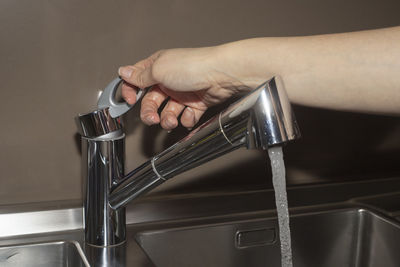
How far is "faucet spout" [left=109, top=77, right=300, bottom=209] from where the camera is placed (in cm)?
53

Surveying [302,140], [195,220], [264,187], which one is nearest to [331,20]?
[302,140]

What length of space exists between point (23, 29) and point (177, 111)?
9.7 inches

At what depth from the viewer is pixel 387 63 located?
24.6 inches

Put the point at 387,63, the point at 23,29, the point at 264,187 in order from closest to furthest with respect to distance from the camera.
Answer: the point at 387,63, the point at 23,29, the point at 264,187

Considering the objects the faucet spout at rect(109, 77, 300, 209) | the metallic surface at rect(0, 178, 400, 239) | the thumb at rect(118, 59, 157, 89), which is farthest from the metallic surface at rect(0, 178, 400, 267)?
the thumb at rect(118, 59, 157, 89)

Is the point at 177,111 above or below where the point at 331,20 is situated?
below

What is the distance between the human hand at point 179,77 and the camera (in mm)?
675

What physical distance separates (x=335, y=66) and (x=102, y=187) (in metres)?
0.34

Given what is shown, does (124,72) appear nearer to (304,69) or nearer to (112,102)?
(112,102)

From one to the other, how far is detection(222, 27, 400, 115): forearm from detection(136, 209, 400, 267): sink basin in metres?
0.25

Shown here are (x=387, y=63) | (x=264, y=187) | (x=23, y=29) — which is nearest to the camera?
(x=387, y=63)

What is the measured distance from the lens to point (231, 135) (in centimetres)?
57

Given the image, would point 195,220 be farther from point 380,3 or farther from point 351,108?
point 380,3

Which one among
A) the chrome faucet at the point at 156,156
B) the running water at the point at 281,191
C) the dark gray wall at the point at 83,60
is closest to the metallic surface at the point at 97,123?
the chrome faucet at the point at 156,156
